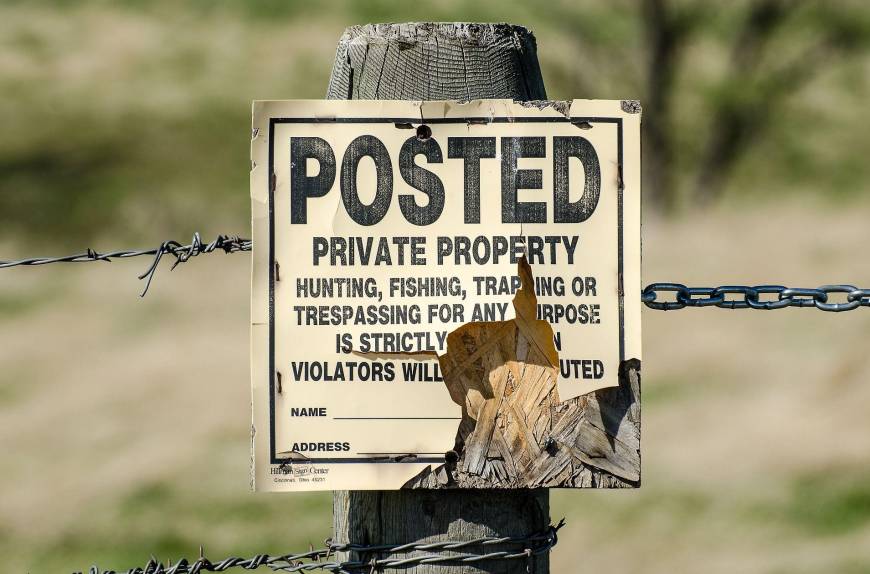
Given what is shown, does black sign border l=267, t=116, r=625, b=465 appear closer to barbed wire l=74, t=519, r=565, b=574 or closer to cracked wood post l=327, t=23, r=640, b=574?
cracked wood post l=327, t=23, r=640, b=574

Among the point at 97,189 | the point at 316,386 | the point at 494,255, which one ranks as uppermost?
the point at 97,189

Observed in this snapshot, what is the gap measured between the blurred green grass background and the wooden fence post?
368 centimetres

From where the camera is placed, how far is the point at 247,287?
11.3 metres

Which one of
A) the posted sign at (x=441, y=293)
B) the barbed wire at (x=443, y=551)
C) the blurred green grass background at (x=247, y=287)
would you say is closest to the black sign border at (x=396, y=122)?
the posted sign at (x=441, y=293)

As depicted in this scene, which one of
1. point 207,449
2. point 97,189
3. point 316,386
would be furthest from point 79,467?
point 97,189

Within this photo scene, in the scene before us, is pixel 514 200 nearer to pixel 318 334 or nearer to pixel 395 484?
pixel 318 334

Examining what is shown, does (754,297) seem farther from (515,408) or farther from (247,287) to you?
(247,287)

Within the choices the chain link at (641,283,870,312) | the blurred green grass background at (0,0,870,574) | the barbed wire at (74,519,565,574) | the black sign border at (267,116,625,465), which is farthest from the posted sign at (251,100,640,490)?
the blurred green grass background at (0,0,870,574)

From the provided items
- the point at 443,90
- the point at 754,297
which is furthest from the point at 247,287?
the point at 443,90

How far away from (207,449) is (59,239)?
8550 mm

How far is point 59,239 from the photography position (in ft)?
49.7

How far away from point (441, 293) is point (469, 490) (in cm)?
35

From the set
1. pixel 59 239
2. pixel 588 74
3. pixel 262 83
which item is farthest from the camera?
pixel 262 83

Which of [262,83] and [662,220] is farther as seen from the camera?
[262,83]
